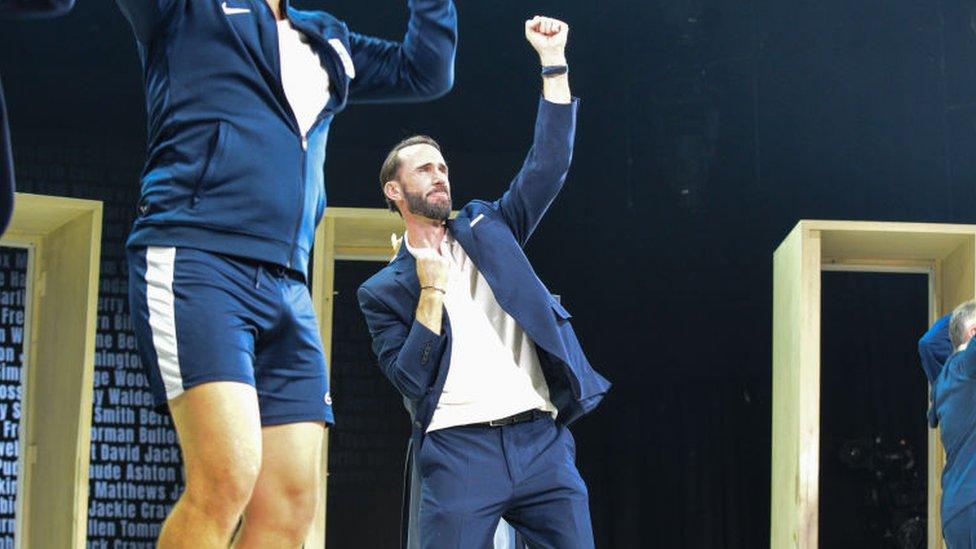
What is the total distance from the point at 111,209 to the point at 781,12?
249 centimetres

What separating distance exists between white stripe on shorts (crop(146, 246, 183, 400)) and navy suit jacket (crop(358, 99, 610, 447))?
1.22 m

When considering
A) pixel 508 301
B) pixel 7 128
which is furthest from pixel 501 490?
pixel 7 128

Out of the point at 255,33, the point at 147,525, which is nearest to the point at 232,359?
the point at 255,33

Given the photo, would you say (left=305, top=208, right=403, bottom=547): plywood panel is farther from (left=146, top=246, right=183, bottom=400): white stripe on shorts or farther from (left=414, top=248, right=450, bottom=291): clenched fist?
(left=146, top=246, right=183, bottom=400): white stripe on shorts

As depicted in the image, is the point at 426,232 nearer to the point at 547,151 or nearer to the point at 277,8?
the point at 547,151

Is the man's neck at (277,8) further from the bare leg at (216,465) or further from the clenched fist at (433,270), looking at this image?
the clenched fist at (433,270)

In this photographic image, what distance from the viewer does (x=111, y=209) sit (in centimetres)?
507

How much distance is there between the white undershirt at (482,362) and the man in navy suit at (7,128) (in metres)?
1.73

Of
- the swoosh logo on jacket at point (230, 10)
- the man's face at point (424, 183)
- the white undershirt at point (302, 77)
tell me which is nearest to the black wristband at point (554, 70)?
the man's face at point (424, 183)

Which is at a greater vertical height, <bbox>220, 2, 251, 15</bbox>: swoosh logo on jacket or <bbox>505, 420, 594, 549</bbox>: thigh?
<bbox>220, 2, 251, 15</bbox>: swoosh logo on jacket

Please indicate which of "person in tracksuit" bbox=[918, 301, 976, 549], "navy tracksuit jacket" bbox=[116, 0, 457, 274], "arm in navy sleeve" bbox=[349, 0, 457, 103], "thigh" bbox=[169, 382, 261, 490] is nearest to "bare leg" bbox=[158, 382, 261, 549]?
"thigh" bbox=[169, 382, 261, 490]

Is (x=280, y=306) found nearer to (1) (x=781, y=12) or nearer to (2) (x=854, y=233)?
(2) (x=854, y=233)

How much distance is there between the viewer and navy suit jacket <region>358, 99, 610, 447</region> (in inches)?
133

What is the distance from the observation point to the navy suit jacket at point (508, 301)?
11.1 ft
